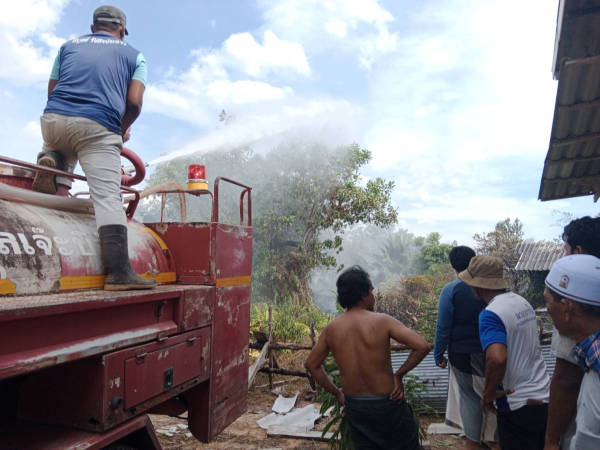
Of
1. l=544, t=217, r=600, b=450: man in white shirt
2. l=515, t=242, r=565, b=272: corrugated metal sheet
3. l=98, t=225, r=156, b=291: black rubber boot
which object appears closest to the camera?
l=544, t=217, r=600, b=450: man in white shirt

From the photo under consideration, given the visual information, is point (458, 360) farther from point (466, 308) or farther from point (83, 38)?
point (83, 38)

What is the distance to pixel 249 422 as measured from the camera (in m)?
6.06

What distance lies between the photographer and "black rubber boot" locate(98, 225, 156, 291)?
260 centimetres

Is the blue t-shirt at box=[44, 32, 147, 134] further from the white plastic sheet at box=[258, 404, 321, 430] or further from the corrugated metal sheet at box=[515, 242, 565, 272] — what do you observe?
the corrugated metal sheet at box=[515, 242, 565, 272]

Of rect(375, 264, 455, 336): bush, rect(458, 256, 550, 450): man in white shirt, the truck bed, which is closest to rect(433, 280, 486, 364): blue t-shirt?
rect(458, 256, 550, 450): man in white shirt

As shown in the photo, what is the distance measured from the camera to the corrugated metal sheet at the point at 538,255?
556 inches

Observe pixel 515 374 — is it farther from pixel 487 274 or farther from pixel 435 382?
pixel 435 382

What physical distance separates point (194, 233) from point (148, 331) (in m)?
1.07

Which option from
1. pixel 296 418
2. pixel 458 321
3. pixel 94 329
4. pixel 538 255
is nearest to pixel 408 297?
pixel 538 255

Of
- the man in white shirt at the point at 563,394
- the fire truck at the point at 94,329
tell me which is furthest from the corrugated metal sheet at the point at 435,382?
the man in white shirt at the point at 563,394

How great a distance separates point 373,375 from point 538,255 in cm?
1453

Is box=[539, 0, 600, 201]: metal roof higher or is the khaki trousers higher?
box=[539, 0, 600, 201]: metal roof

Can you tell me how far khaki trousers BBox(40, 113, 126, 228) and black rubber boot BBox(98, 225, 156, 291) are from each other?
0.07m

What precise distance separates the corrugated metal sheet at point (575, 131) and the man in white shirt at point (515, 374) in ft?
7.62
